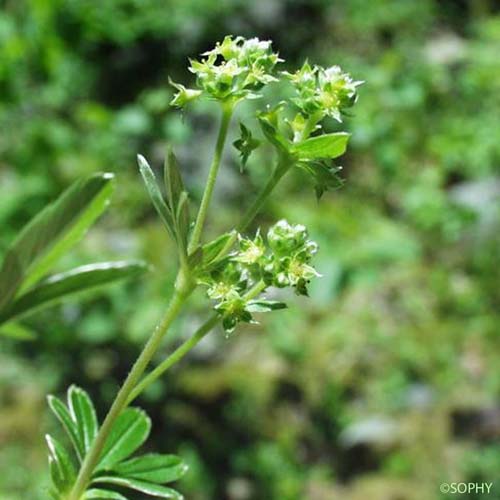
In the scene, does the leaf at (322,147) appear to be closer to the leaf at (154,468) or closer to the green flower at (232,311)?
the green flower at (232,311)

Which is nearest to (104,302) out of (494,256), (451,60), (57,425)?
(57,425)

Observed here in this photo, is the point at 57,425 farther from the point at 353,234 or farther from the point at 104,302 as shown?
the point at 353,234

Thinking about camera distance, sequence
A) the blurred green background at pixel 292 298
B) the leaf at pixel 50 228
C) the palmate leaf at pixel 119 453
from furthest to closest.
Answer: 1. the blurred green background at pixel 292 298
2. the palmate leaf at pixel 119 453
3. the leaf at pixel 50 228

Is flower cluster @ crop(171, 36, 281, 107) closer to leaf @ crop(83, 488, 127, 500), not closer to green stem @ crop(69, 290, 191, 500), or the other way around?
green stem @ crop(69, 290, 191, 500)

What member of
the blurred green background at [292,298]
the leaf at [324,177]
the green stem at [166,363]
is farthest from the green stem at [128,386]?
the blurred green background at [292,298]

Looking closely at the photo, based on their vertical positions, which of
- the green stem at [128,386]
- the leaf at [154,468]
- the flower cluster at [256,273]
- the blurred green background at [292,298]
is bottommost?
the blurred green background at [292,298]

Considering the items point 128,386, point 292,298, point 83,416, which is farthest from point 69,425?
point 292,298

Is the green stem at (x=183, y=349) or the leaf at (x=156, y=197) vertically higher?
the leaf at (x=156, y=197)

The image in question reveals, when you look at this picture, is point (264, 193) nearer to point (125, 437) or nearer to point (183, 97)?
point (183, 97)

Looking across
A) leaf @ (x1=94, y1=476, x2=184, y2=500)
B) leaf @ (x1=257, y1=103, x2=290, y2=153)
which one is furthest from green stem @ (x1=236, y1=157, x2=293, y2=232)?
leaf @ (x1=94, y1=476, x2=184, y2=500)
